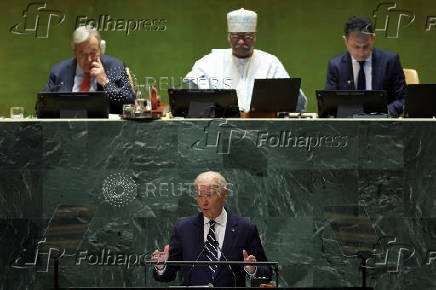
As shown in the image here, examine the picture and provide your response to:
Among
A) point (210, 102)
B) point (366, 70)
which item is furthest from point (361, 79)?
point (210, 102)

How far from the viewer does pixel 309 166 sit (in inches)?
198

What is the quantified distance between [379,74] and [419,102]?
1.36 metres

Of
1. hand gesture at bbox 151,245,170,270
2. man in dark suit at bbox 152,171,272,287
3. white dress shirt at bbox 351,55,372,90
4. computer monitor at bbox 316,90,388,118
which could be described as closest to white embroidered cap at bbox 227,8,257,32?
white dress shirt at bbox 351,55,372,90

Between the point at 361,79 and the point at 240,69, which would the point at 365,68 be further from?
the point at 240,69

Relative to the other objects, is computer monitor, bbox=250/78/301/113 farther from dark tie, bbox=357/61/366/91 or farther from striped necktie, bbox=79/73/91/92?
striped necktie, bbox=79/73/91/92

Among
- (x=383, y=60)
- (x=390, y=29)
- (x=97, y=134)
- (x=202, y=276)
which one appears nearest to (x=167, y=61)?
(x=390, y=29)

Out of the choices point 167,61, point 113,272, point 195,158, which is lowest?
point 113,272

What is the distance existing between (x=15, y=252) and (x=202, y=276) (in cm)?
131

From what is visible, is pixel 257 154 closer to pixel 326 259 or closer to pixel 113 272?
pixel 326 259

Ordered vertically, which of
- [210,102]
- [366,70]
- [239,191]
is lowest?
[239,191]

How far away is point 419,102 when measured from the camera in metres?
5.38

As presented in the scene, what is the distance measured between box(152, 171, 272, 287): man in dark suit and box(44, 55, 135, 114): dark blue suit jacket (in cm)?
154

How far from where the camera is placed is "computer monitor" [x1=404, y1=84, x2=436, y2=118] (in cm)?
537

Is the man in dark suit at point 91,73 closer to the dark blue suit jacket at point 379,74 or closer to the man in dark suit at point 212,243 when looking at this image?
the man in dark suit at point 212,243
